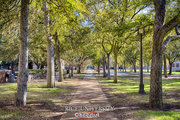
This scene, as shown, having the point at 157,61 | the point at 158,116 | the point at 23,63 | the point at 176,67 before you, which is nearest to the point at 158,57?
the point at 157,61

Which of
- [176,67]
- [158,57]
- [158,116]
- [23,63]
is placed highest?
[158,57]

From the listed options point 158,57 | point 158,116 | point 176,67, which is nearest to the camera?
point 158,116

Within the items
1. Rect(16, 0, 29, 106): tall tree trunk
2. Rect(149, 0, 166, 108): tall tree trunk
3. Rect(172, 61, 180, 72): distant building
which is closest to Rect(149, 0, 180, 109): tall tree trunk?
Rect(149, 0, 166, 108): tall tree trunk

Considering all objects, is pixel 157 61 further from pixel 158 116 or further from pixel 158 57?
pixel 158 116

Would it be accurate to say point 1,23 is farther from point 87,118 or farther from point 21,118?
point 87,118

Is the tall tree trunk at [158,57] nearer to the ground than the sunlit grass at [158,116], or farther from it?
farther from it

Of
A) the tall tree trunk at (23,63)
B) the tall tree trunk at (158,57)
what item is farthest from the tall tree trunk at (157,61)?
the tall tree trunk at (23,63)

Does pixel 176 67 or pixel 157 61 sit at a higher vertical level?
pixel 157 61

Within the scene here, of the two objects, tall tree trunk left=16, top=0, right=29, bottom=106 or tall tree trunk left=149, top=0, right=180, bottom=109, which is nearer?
tall tree trunk left=149, top=0, right=180, bottom=109

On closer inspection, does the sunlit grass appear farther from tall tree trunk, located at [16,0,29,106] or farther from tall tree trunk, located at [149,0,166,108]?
tall tree trunk, located at [16,0,29,106]

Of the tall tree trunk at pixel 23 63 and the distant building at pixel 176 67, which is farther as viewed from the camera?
the distant building at pixel 176 67

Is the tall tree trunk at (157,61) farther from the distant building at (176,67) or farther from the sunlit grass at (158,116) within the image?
the distant building at (176,67)

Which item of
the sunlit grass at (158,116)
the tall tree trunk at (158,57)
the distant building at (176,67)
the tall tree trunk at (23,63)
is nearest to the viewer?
the sunlit grass at (158,116)

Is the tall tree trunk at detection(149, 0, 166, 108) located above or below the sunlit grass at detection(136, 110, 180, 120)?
above
